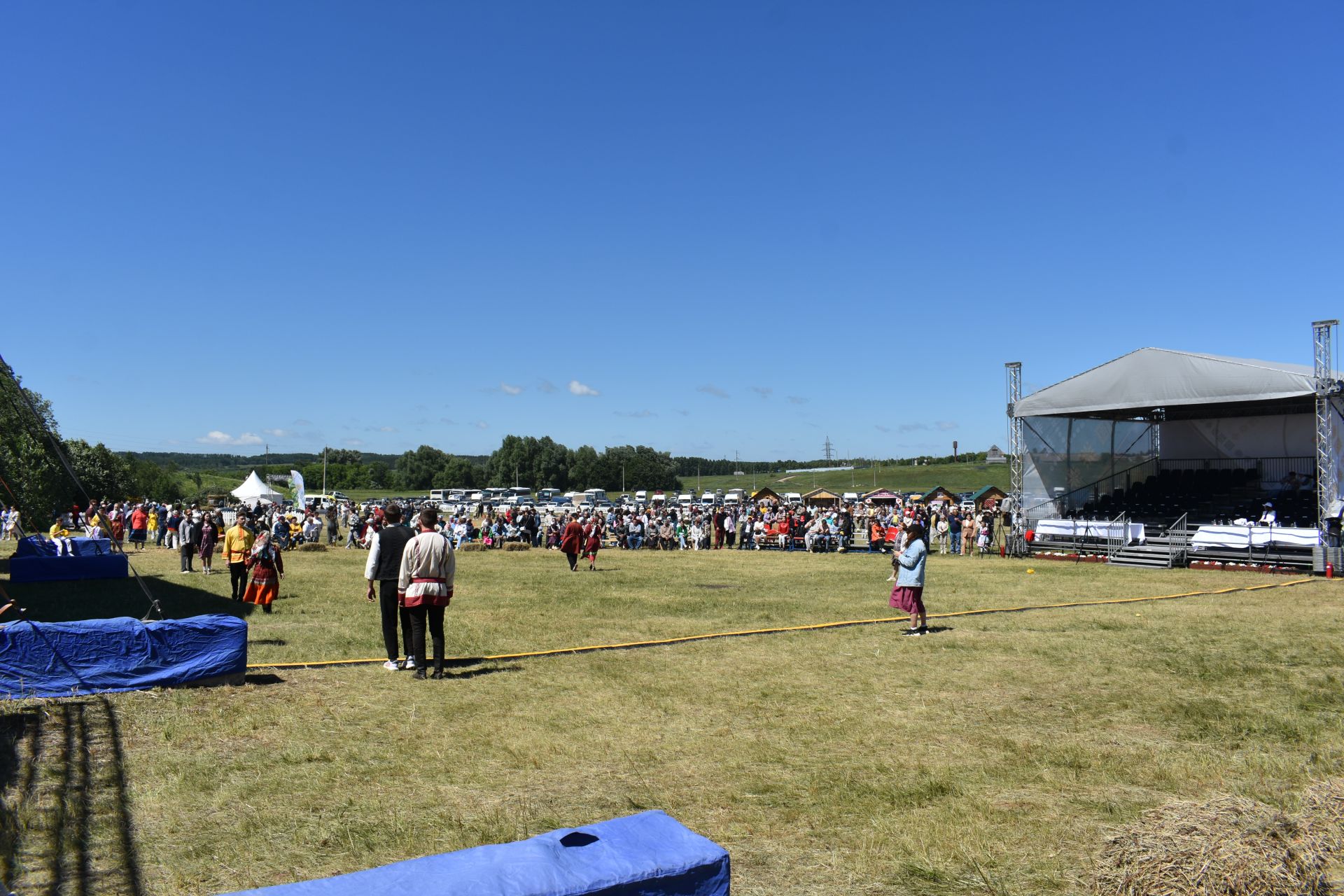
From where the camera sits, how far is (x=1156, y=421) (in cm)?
3167

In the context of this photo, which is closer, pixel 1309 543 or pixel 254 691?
pixel 254 691

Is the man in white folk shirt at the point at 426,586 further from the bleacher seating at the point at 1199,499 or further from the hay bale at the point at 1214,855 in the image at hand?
the bleacher seating at the point at 1199,499

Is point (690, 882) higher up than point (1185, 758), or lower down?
higher up

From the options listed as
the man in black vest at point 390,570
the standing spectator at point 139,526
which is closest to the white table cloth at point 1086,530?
the man in black vest at point 390,570

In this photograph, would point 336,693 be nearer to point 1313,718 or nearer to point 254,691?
point 254,691

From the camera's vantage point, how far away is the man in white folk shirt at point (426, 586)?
896cm

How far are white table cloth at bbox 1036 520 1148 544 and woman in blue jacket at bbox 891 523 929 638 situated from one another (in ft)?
53.3

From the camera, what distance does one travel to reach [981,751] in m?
6.64

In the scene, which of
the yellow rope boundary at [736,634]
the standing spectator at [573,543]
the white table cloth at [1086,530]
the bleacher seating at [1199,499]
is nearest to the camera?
the yellow rope boundary at [736,634]

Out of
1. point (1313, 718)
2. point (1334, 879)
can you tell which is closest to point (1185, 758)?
point (1313, 718)

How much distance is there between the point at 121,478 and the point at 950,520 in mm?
76406

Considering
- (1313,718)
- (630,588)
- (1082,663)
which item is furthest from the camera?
(630,588)

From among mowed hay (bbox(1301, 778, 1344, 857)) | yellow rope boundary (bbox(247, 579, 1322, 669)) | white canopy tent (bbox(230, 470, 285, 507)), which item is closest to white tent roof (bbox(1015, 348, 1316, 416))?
yellow rope boundary (bbox(247, 579, 1322, 669))

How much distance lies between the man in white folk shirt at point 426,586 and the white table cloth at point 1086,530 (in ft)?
71.6
